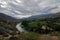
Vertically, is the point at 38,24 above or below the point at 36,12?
below

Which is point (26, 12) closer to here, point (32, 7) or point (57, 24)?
point (32, 7)

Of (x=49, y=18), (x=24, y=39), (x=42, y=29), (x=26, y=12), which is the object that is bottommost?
(x=24, y=39)

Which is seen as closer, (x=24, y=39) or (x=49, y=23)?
(x=24, y=39)

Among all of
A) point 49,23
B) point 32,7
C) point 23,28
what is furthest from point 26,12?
point 49,23

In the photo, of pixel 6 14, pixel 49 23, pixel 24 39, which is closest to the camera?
pixel 24 39

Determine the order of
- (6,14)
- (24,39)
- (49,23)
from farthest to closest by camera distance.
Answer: (6,14)
(49,23)
(24,39)

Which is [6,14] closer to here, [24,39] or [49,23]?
[24,39]

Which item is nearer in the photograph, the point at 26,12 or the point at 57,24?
the point at 57,24

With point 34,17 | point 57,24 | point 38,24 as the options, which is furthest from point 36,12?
point 57,24

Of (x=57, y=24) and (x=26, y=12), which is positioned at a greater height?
(x=26, y=12)
